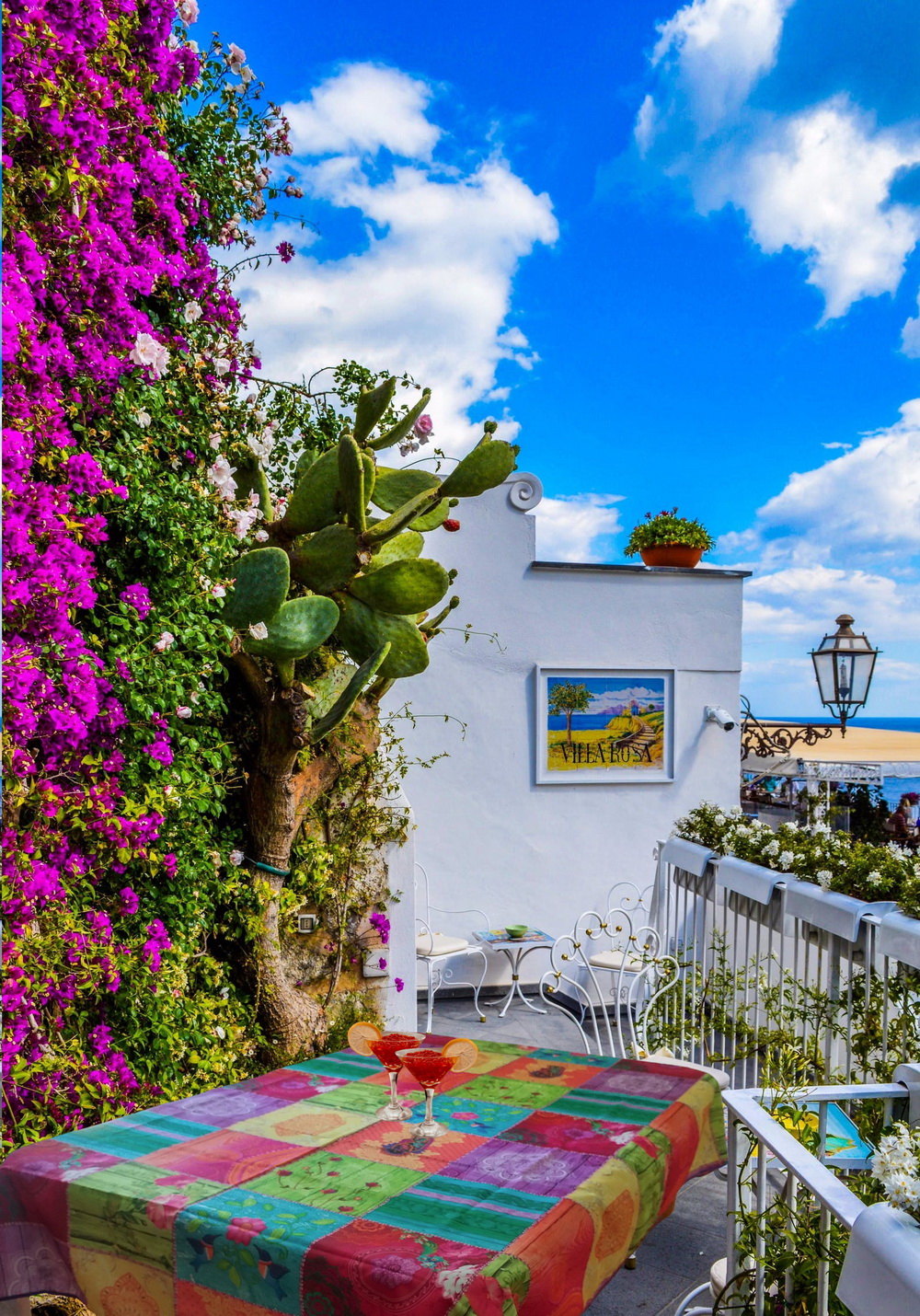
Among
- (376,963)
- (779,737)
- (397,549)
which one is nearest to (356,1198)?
(376,963)

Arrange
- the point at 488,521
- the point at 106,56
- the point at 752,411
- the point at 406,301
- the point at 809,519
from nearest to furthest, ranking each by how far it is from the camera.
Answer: the point at 106,56
the point at 406,301
the point at 488,521
the point at 809,519
the point at 752,411

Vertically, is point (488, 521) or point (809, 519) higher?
point (809, 519)

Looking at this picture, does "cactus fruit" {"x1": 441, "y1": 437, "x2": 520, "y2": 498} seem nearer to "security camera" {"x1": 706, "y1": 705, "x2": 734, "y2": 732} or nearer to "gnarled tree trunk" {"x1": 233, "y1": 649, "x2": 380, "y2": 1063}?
"gnarled tree trunk" {"x1": 233, "y1": 649, "x2": 380, "y2": 1063}

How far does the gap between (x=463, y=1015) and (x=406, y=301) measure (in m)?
4.63

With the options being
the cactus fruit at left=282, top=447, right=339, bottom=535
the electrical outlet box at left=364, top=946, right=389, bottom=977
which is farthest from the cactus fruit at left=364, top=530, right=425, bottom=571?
the electrical outlet box at left=364, top=946, right=389, bottom=977

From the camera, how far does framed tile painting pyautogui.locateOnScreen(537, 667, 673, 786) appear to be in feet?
22.1

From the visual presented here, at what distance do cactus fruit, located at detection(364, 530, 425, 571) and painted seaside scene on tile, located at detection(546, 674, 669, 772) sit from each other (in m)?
2.91

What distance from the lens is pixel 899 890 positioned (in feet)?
9.68

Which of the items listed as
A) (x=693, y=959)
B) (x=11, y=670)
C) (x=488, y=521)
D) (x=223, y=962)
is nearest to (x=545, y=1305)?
(x=11, y=670)

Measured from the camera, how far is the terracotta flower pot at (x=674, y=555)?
7031 millimetres

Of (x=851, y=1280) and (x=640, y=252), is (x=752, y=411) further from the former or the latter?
(x=851, y=1280)

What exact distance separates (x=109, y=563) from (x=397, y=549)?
1.45m

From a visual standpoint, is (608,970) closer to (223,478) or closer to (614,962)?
(614,962)

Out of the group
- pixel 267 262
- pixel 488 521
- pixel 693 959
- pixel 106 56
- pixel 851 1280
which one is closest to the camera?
pixel 851 1280
